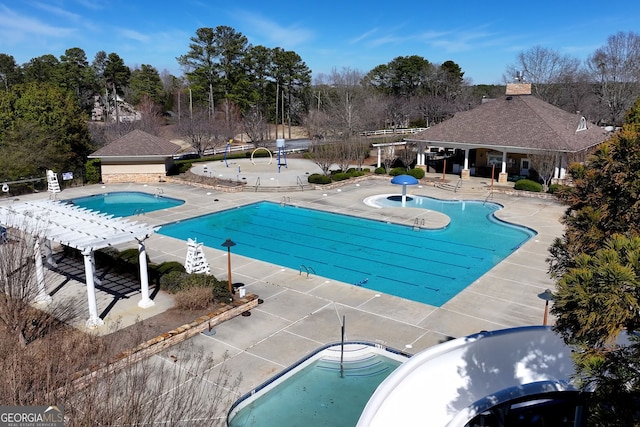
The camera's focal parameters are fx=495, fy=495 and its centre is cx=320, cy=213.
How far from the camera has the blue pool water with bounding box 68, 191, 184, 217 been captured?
30634mm

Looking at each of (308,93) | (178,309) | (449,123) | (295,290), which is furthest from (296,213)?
(308,93)

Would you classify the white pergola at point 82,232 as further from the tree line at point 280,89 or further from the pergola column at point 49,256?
the tree line at point 280,89

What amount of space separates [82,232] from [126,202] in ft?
64.5

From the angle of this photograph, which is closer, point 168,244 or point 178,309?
point 178,309

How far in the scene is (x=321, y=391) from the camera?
1162cm

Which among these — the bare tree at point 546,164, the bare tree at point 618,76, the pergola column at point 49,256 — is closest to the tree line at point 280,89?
the bare tree at point 618,76

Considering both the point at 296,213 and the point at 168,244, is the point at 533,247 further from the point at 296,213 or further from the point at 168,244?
the point at 168,244

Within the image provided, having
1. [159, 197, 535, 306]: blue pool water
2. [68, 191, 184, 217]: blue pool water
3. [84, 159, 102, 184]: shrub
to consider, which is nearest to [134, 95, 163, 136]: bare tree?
[84, 159, 102, 184]: shrub

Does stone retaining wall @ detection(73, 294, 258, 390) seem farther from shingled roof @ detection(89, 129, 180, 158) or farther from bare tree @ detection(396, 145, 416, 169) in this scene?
bare tree @ detection(396, 145, 416, 169)

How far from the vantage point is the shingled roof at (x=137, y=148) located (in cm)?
3725

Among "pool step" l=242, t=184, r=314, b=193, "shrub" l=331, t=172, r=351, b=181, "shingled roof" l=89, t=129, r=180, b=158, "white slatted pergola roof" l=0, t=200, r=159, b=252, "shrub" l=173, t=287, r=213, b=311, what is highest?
"shingled roof" l=89, t=129, r=180, b=158

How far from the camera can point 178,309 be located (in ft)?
49.5

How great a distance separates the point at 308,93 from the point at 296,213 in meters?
55.0

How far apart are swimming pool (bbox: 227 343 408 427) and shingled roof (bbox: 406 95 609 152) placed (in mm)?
26725
